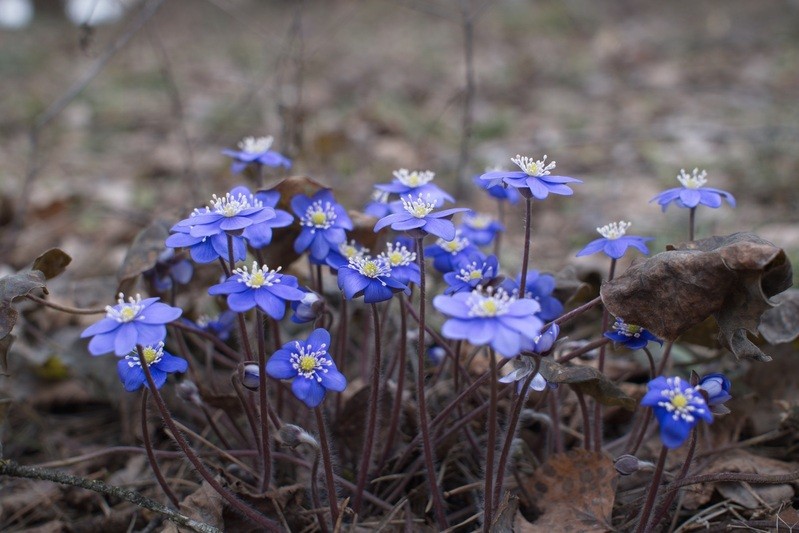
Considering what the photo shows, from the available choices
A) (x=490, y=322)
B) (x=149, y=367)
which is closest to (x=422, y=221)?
(x=490, y=322)

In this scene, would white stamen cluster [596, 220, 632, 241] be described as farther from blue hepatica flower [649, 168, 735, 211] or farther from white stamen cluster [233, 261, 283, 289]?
white stamen cluster [233, 261, 283, 289]

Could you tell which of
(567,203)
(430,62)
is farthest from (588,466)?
(430,62)

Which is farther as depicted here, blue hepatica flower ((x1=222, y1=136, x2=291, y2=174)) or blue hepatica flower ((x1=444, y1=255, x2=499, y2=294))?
blue hepatica flower ((x1=222, y1=136, x2=291, y2=174))

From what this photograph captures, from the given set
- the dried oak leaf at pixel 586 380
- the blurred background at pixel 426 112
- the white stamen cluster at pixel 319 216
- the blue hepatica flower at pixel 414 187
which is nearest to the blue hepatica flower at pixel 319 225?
the white stamen cluster at pixel 319 216

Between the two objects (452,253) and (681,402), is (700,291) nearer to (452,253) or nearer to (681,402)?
(681,402)

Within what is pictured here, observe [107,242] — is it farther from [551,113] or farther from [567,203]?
[551,113]

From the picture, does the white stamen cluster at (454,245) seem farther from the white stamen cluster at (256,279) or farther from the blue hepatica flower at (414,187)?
the white stamen cluster at (256,279)

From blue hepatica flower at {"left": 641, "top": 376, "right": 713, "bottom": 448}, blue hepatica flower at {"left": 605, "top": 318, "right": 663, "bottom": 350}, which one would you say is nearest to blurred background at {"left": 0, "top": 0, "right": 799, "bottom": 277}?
blue hepatica flower at {"left": 605, "top": 318, "right": 663, "bottom": 350}
